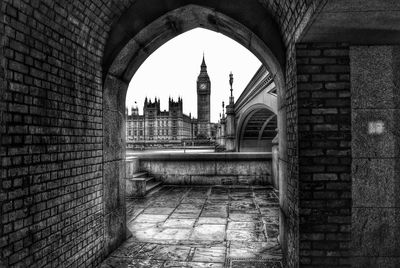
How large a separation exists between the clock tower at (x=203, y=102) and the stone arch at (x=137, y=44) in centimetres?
11341

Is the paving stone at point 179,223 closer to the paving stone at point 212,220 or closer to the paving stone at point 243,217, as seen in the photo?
the paving stone at point 212,220

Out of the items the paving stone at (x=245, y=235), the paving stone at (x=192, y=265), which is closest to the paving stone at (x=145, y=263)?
the paving stone at (x=192, y=265)

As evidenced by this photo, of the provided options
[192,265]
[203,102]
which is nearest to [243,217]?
[192,265]

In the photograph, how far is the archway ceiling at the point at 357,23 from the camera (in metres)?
2.66

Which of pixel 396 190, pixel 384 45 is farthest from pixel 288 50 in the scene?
pixel 396 190

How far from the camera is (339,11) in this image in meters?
2.76

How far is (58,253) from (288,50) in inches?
156

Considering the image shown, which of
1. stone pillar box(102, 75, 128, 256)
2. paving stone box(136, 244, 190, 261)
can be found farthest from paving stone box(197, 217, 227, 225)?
stone pillar box(102, 75, 128, 256)

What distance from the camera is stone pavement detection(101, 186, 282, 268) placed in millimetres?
4734

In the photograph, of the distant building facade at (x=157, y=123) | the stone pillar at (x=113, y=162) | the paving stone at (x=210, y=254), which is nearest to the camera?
the paving stone at (x=210, y=254)

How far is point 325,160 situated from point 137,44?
143 inches

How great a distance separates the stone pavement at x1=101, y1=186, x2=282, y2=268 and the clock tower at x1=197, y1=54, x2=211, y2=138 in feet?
361

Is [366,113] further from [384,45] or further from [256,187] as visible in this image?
[256,187]

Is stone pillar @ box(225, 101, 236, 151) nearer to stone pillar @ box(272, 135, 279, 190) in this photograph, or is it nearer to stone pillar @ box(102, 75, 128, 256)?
stone pillar @ box(272, 135, 279, 190)
